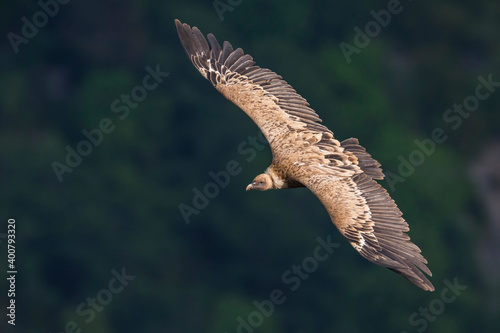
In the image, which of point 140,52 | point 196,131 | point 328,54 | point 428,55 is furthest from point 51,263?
point 428,55

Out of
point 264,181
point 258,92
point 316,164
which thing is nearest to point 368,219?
point 316,164

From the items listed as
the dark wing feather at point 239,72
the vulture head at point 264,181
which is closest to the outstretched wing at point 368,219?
the vulture head at point 264,181

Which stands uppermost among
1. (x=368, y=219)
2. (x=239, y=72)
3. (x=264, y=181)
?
(x=368, y=219)

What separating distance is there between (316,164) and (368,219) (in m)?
1.79

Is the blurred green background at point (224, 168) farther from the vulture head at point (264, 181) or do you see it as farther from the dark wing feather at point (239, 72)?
the vulture head at point (264, 181)

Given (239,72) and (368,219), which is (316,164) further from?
(239,72)

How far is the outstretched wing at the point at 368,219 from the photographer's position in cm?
2144

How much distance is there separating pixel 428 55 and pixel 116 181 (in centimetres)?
2716

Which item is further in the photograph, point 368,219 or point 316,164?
point 316,164

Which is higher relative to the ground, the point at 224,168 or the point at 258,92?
the point at 258,92

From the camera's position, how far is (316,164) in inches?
916

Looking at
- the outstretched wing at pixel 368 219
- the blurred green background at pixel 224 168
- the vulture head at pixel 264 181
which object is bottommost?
Answer: the blurred green background at pixel 224 168

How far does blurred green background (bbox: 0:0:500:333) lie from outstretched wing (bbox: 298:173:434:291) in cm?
3974

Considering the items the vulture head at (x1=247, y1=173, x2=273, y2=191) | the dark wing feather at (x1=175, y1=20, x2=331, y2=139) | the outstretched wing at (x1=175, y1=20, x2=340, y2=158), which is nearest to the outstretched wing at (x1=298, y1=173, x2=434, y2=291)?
the vulture head at (x1=247, y1=173, x2=273, y2=191)
